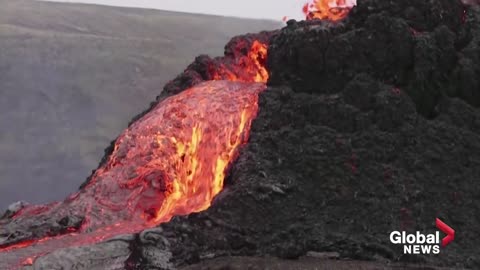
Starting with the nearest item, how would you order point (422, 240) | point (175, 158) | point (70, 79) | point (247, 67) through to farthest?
1. point (422, 240)
2. point (175, 158)
3. point (247, 67)
4. point (70, 79)

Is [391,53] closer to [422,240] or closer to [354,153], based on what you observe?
[354,153]

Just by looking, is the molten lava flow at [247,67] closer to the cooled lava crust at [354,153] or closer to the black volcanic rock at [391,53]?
the cooled lava crust at [354,153]

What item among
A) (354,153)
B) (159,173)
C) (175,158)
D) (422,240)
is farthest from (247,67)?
(422,240)

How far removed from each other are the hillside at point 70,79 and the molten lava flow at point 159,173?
11585 millimetres

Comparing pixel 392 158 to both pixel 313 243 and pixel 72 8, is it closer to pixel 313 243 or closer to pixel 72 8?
pixel 313 243

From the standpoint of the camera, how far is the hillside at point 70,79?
21.5m

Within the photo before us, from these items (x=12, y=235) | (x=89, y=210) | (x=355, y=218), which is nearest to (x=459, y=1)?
(x=355, y=218)

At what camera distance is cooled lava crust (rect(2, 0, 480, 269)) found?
25.0 ft

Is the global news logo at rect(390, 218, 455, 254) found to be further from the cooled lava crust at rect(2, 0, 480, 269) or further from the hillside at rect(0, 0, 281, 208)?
the hillside at rect(0, 0, 281, 208)

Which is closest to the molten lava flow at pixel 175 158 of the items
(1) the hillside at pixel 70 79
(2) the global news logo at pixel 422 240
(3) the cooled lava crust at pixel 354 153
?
(3) the cooled lava crust at pixel 354 153

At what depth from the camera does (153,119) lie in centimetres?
1045

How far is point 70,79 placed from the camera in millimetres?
23875

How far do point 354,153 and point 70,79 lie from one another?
55.7 feet

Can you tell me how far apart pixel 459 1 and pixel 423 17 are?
78cm
